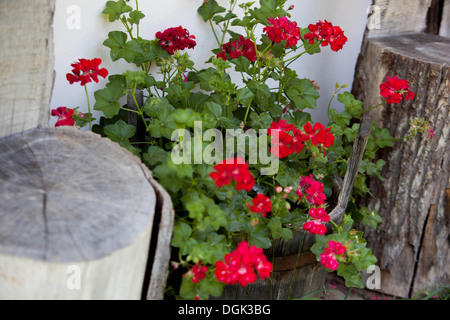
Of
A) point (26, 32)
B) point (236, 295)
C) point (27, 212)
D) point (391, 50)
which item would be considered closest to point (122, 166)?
point (27, 212)

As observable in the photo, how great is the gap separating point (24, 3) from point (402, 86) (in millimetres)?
1155

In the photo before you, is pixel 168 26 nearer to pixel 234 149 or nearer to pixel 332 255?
pixel 234 149

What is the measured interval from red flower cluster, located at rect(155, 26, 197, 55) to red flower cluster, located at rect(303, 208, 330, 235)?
684 millimetres

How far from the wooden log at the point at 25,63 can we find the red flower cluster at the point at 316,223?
0.75 meters

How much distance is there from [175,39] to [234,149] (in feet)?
1.55

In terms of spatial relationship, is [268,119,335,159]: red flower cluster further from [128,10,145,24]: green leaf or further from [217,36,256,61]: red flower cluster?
[128,10,145,24]: green leaf

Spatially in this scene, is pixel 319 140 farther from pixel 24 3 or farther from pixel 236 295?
pixel 24 3

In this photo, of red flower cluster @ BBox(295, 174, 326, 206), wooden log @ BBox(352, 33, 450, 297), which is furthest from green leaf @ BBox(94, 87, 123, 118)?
wooden log @ BBox(352, 33, 450, 297)

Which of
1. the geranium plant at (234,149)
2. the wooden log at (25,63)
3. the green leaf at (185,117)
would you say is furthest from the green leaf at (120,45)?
the green leaf at (185,117)

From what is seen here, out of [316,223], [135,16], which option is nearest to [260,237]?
[316,223]

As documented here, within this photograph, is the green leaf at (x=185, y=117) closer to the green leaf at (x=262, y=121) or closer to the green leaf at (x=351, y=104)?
the green leaf at (x=262, y=121)

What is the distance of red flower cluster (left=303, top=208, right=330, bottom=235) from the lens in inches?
55.0

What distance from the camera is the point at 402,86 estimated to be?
5.58 feet

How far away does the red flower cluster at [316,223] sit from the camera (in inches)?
55.0
